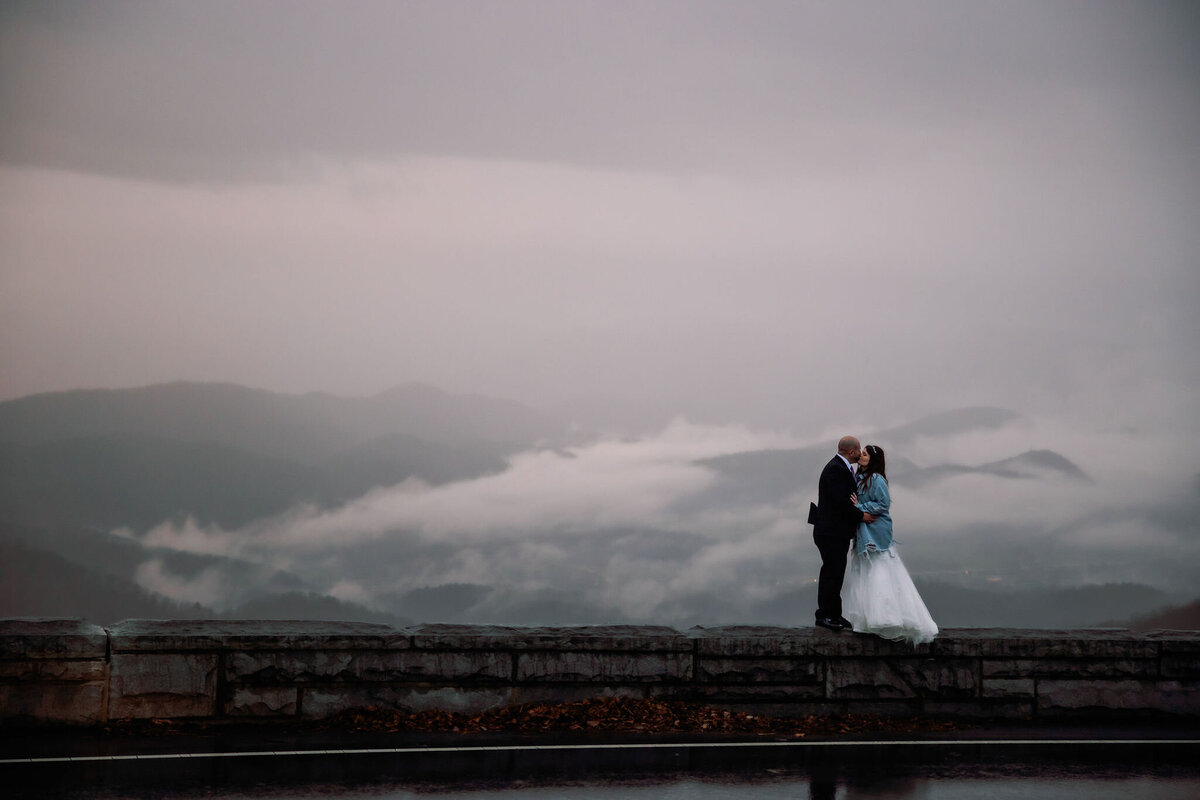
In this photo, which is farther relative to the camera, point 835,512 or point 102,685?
point 835,512

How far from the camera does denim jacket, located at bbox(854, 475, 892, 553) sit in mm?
11547

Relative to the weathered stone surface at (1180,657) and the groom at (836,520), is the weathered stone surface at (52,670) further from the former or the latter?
the weathered stone surface at (1180,657)

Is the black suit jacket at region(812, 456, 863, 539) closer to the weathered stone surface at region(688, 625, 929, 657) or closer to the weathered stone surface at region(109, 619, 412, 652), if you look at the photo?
the weathered stone surface at region(688, 625, 929, 657)

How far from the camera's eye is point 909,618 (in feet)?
36.3

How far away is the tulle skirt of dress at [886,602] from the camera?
11.1 m

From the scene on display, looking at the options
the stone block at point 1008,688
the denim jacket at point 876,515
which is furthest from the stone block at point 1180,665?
the denim jacket at point 876,515

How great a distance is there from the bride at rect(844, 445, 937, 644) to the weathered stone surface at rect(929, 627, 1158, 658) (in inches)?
12.1

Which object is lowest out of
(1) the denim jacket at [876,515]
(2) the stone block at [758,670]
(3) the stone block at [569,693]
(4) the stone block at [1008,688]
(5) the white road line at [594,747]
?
(5) the white road line at [594,747]

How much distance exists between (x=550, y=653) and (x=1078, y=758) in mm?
4484

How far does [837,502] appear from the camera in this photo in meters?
11.6

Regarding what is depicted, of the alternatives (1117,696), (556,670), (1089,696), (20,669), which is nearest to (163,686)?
(20,669)

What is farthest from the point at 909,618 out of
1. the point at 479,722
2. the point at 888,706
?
the point at 479,722

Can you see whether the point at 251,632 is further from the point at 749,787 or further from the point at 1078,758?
the point at 1078,758

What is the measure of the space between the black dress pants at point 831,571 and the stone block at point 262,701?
5047 millimetres
